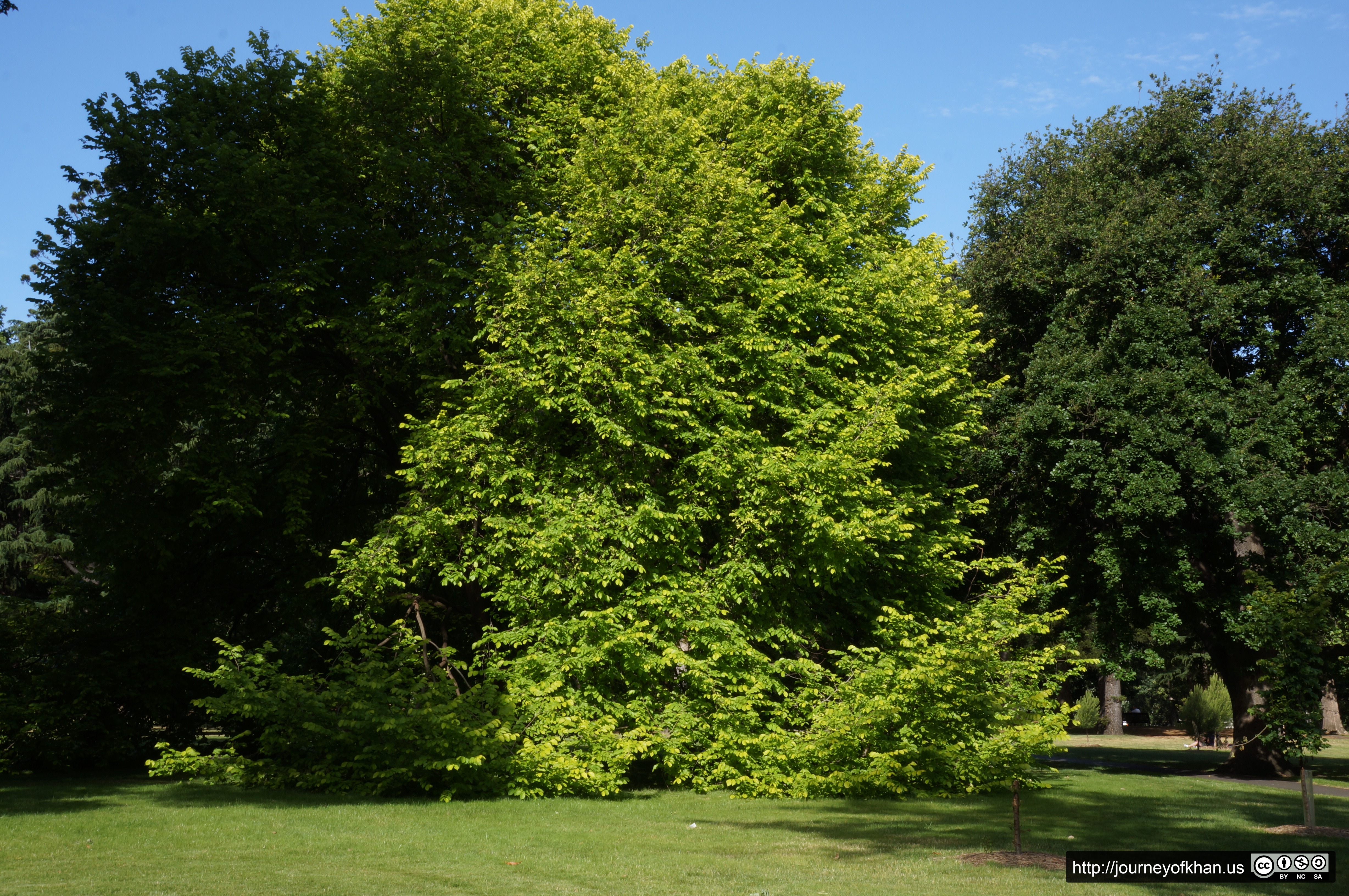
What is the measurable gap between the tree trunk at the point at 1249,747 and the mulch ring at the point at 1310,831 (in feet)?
39.7

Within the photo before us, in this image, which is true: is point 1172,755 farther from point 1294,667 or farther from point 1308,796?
point 1308,796

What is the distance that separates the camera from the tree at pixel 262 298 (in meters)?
19.3

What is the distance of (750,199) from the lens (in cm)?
2048

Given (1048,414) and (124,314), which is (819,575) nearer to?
(1048,414)

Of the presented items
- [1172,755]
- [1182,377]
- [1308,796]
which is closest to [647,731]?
[1308,796]

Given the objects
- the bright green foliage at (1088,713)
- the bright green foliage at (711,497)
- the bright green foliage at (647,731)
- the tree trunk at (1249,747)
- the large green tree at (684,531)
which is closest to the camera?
the bright green foliage at (647,731)

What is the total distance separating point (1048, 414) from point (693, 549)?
9629mm

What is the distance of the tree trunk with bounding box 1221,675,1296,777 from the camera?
2409cm

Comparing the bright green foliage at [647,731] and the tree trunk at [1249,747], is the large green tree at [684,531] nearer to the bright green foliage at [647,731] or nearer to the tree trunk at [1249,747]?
the bright green foliage at [647,731]

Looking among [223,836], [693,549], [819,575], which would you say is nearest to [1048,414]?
[819,575]

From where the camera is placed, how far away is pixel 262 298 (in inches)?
812

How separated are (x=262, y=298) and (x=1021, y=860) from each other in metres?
17.6

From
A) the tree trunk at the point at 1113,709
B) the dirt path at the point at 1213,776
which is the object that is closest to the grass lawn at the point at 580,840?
the dirt path at the point at 1213,776

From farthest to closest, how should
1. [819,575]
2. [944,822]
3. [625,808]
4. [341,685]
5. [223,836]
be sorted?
[819,575] < [341,685] < [625,808] < [944,822] < [223,836]
